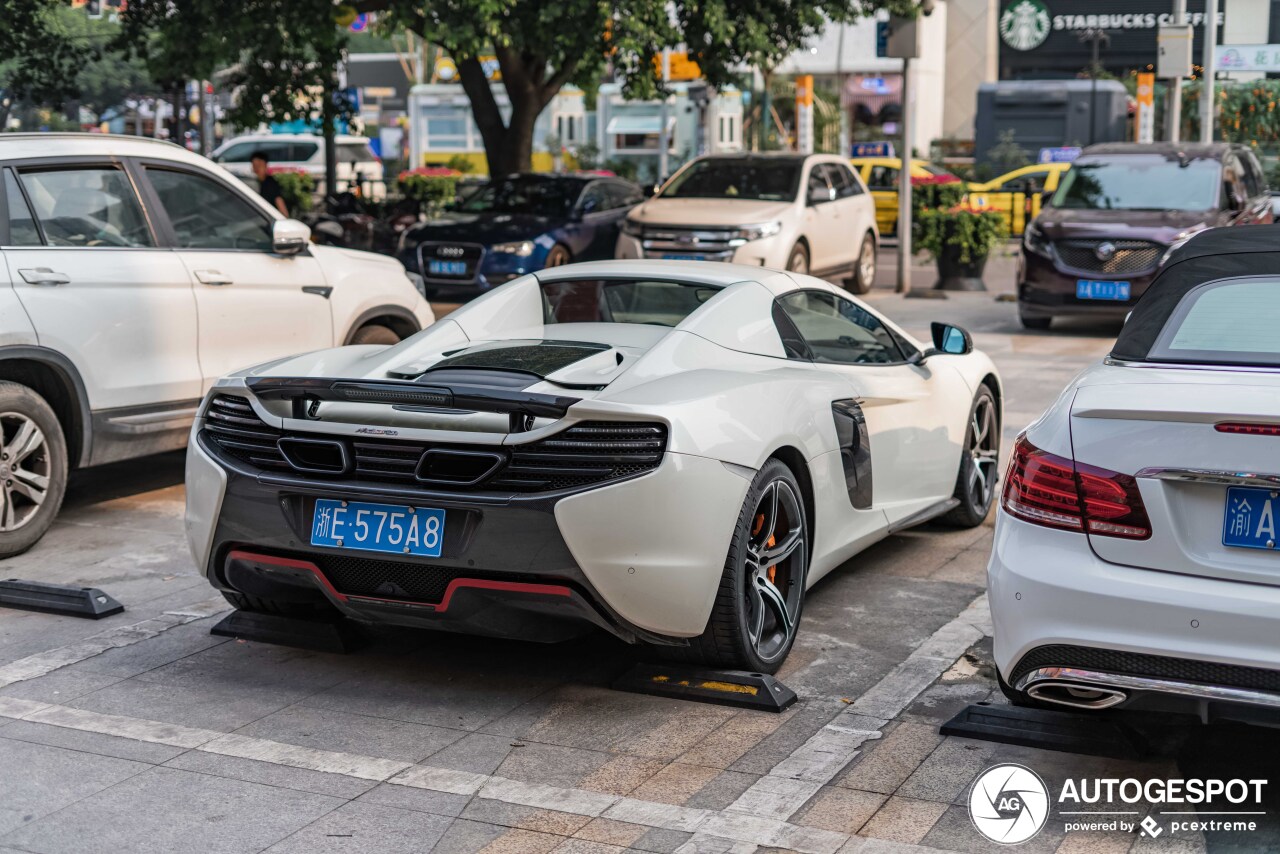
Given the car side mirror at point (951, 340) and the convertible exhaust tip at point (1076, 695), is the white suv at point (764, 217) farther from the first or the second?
the convertible exhaust tip at point (1076, 695)

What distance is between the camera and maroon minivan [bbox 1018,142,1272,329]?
14.5m

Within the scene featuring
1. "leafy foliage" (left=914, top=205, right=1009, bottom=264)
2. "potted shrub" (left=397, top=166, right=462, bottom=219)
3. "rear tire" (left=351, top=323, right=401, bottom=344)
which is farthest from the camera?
"potted shrub" (left=397, top=166, right=462, bottom=219)

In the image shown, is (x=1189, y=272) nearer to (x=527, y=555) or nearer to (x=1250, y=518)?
(x=1250, y=518)

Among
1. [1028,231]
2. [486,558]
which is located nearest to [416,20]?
[1028,231]

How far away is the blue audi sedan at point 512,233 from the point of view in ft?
53.1

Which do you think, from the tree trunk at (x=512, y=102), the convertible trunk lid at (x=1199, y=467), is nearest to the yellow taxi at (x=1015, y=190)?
the tree trunk at (x=512, y=102)

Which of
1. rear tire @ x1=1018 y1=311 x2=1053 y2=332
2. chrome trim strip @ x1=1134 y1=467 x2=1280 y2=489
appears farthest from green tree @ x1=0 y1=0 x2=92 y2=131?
chrome trim strip @ x1=1134 y1=467 x2=1280 y2=489

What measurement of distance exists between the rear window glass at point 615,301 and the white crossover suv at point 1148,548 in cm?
207

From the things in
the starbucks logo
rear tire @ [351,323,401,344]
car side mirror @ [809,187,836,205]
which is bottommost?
rear tire @ [351,323,401,344]

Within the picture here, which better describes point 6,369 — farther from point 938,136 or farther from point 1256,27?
point 938,136

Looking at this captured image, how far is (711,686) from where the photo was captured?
4953mm

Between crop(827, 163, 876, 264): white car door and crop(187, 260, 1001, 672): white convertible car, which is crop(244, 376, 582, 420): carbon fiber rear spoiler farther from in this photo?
crop(827, 163, 876, 264): white car door

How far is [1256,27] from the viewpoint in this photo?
121ft
